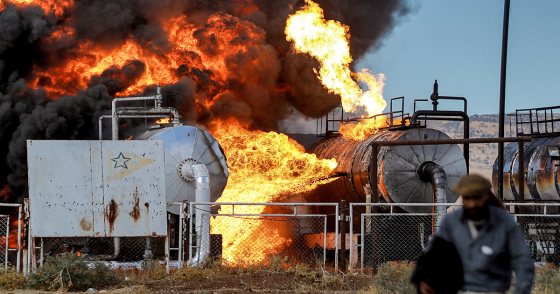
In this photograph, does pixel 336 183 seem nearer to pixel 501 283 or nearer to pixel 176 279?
pixel 176 279

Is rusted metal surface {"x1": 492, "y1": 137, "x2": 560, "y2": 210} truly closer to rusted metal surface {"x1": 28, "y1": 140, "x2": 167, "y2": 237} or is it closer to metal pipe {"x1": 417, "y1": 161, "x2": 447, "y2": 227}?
metal pipe {"x1": 417, "y1": 161, "x2": 447, "y2": 227}

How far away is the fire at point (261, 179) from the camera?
1622 centimetres

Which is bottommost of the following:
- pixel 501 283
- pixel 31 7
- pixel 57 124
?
pixel 501 283

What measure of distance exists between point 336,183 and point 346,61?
5.28 meters

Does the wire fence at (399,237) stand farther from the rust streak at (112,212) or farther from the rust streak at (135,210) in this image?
the rust streak at (112,212)

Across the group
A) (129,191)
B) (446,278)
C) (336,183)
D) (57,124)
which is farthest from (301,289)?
(57,124)

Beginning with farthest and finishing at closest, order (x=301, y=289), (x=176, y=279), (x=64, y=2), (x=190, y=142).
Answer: (x=64, y=2) < (x=190, y=142) < (x=176, y=279) < (x=301, y=289)

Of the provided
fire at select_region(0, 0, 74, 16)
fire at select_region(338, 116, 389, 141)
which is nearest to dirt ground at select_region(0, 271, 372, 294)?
fire at select_region(338, 116, 389, 141)

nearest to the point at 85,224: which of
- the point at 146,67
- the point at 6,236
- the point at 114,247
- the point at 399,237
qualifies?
the point at 6,236

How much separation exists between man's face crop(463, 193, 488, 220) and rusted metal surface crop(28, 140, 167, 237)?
7517 millimetres

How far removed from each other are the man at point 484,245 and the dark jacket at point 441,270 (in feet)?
0.12

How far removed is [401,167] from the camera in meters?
16.0

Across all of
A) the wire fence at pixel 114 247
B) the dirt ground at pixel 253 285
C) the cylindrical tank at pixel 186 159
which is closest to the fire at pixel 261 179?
the cylindrical tank at pixel 186 159

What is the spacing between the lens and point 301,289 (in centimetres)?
958
